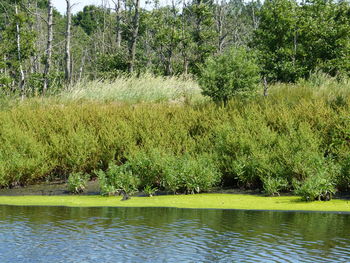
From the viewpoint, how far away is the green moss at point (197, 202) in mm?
11484

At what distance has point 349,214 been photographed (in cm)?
1068

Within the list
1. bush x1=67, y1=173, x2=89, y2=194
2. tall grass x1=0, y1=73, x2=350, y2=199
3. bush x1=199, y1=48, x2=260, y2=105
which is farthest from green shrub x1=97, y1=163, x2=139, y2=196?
bush x1=199, y1=48, x2=260, y2=105

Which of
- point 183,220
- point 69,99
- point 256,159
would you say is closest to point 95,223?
point 183,220

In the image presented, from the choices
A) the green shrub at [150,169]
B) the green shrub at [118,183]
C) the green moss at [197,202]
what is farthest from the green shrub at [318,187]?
the green shrub at [118,183]

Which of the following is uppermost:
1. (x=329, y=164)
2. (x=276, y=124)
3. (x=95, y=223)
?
(x=276, y=124)

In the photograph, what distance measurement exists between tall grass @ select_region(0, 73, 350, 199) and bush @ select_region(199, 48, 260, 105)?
610 millimetres

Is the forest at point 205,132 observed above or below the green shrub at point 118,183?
above

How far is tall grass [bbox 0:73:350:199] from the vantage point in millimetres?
13141

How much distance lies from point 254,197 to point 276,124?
3692mm

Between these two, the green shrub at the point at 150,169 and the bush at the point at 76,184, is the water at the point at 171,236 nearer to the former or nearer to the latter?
the green shrub at the point at 150,169

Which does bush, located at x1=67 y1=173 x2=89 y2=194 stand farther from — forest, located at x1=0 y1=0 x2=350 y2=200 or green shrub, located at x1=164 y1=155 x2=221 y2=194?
green shrub, located at x1=164 y1=155 x2=221 y2=194

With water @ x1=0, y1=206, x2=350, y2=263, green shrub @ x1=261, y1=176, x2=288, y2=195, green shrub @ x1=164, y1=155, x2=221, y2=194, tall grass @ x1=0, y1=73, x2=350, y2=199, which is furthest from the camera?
tall grass @ x1=0, y1=73, x2=350, y2=199

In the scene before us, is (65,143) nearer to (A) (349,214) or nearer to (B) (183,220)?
(B) (183,220)

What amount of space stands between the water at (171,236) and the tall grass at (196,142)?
231 cm
